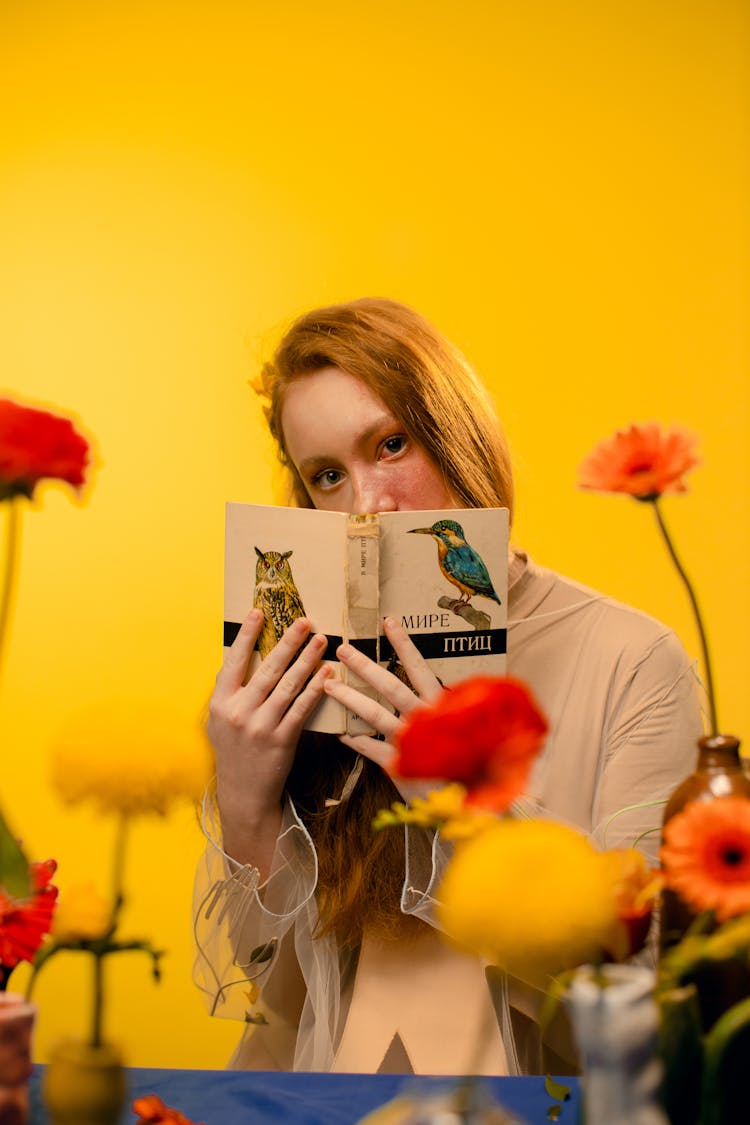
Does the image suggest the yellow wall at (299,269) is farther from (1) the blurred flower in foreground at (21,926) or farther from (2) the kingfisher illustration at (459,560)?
(1) the blurred flower in foreground at (21,926)

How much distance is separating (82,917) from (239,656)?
2.32 feet

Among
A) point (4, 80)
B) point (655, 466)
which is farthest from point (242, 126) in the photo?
point (655, 466)

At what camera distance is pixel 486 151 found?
2.35m

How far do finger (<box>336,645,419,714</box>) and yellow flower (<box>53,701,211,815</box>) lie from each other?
0.62 m

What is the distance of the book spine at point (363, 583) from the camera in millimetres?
1048

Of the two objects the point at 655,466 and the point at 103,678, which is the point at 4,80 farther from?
the point at 655,466

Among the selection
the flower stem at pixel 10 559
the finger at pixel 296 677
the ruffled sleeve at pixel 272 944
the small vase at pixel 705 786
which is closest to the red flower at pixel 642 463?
the small vase at pixel 705 786

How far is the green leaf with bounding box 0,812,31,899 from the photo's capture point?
0.50m

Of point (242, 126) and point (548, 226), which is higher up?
point (242, 126)

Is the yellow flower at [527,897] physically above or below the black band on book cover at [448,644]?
below

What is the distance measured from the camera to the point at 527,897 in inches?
15.5

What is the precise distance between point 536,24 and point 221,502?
110cm

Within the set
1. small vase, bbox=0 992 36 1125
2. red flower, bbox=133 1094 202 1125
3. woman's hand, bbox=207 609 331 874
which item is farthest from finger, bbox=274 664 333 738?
small vase, bbox=0 992 36 1125

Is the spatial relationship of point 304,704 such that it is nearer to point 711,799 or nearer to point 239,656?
point 239,656
